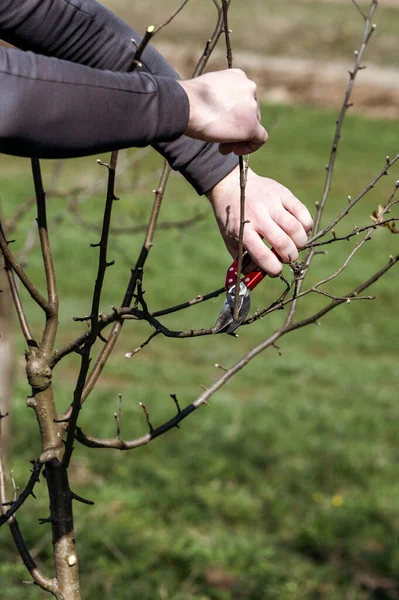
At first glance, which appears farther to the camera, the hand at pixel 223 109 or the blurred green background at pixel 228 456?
the blurred green background at pixel 228 456

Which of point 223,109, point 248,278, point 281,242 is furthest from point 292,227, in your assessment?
point 223,109

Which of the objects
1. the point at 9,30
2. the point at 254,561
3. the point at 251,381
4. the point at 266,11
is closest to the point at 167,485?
the point at 254,561

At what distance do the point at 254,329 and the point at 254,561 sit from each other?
4.54 meters

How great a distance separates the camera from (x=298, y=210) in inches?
55.1

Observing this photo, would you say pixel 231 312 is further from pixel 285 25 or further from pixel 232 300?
pixel 285 25

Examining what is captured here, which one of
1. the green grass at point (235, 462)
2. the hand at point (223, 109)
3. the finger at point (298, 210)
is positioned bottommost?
the finger at point (298, 210)

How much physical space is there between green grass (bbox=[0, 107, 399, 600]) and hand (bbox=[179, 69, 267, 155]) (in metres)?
2.14

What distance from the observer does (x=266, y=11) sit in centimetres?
Result: 2317

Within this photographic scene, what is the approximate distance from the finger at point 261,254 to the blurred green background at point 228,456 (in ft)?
2.45

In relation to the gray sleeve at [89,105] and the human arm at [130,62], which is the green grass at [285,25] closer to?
the human arm at [130,62]

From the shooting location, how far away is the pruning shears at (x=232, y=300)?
Answer: 1.43 metres

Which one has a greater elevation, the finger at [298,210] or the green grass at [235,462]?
the green grass at [235,462]

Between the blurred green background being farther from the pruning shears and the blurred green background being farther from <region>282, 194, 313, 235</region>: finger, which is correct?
A: <region>282, 194, 313, 235</region>: finger

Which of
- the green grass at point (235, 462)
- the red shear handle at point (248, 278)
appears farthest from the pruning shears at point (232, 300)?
the green grass at point (235, 462)
